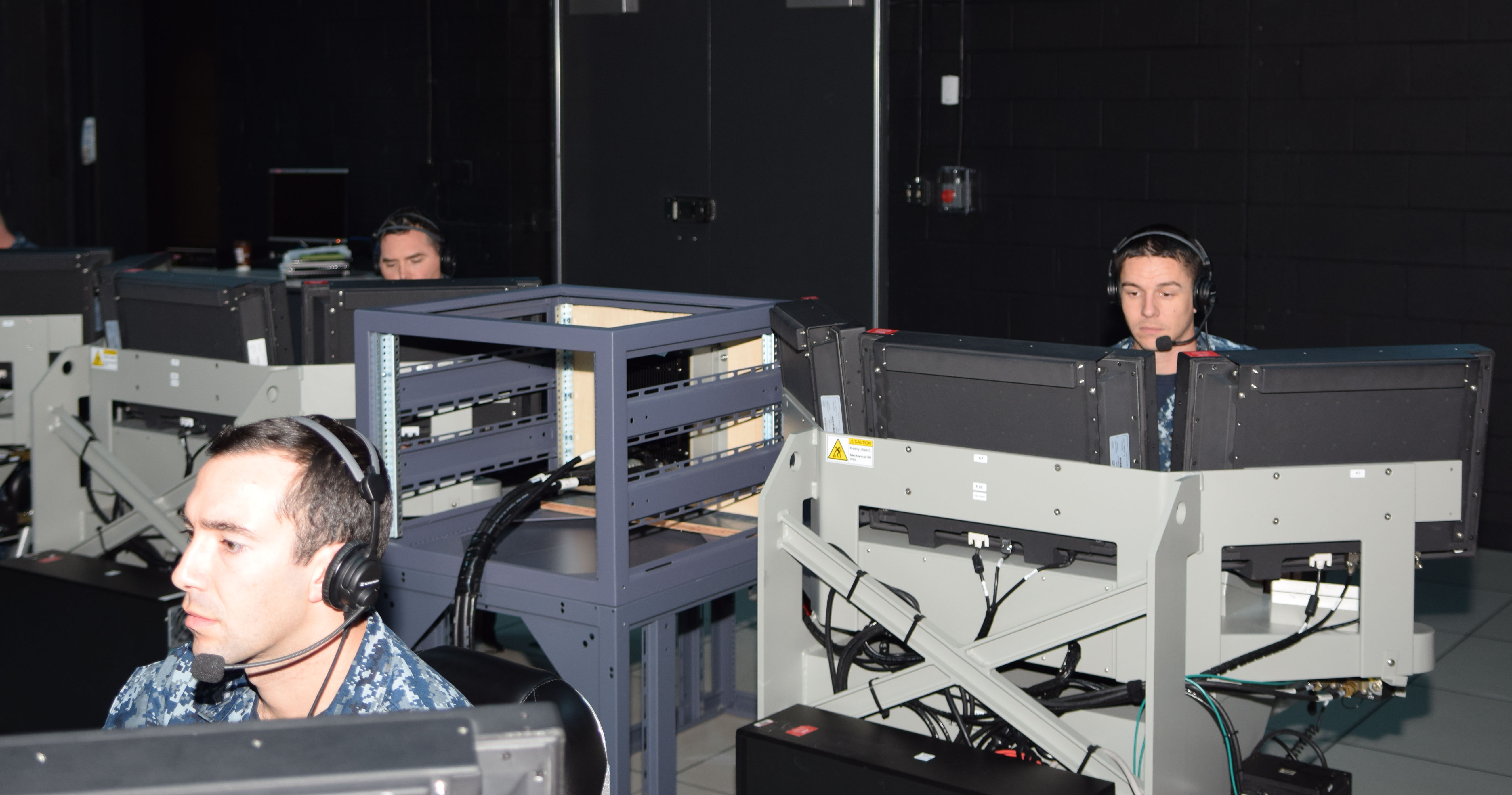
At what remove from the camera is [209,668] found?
1.32 meters

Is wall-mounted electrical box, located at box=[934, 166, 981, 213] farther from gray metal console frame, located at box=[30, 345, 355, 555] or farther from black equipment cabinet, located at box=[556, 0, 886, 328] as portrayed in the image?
gray metal console frame, located at box=[30, 345, 355, 555]

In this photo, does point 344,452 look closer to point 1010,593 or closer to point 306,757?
point 306,757

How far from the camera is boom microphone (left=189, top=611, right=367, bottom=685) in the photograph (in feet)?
4.33

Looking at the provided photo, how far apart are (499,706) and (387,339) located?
2153mm

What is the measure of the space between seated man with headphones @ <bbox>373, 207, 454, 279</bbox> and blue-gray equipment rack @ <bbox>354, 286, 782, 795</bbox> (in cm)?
108

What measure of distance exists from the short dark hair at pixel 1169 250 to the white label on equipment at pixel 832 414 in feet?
2.86

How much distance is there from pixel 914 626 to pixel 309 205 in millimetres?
5301

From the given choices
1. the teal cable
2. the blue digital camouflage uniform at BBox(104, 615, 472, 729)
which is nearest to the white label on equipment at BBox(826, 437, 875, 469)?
the teal cable

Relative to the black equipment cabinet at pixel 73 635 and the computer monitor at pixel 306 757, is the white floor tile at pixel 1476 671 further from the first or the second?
the computer monitor at pixel 306 757

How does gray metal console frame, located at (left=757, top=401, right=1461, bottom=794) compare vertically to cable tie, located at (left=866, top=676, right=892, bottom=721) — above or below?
above

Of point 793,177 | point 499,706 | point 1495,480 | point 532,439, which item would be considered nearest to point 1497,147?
point 1495,480

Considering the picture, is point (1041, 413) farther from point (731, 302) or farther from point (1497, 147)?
point (1497, 147)

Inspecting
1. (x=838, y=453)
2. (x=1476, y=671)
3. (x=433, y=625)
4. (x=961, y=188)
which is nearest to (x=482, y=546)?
(x=433, y=625)

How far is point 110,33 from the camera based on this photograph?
308 inches
